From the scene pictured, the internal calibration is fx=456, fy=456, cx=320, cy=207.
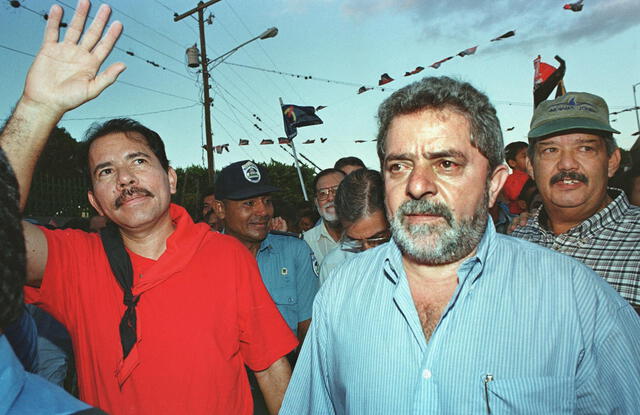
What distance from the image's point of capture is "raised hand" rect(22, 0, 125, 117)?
70.4 inches

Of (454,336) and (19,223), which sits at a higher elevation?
(19,223)

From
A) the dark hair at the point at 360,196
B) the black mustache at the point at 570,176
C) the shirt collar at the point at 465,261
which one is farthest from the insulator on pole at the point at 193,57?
the shirt collar at the point at 465,261

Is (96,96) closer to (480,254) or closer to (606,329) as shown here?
(480,254)

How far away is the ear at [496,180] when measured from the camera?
195 centimetres

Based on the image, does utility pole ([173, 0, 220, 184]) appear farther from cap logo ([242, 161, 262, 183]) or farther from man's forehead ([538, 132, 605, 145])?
man's forehead ([538, 132, 605, 145])

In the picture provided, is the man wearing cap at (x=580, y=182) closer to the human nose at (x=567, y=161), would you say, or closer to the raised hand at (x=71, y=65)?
the human nose at (x=567, y=161)

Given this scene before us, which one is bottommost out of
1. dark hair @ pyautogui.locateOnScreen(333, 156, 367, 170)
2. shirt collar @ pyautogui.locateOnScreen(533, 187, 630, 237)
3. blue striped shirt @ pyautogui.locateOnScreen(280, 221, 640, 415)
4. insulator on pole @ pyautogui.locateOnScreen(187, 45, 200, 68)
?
blue striped shirt @ pyautogui.locateOnScreen(280, 221, 640, 415)

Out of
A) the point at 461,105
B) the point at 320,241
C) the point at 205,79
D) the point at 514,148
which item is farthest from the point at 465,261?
the point at 205,79

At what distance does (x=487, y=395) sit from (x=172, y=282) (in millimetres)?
1414

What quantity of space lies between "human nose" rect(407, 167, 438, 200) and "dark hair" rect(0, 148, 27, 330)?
1.32m

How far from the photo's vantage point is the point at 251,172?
412 cm

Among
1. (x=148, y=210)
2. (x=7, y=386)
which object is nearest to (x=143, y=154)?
(x=148, y=210)

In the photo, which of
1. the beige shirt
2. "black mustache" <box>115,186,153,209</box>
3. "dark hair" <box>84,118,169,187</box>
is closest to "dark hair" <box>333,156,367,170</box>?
the beige shirt

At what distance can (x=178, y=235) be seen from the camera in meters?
2.30
